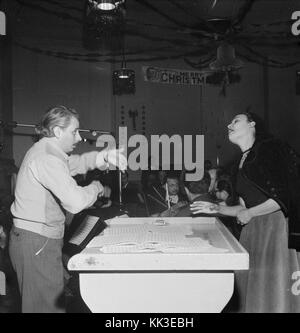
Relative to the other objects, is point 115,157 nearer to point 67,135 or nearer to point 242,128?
point 67,135

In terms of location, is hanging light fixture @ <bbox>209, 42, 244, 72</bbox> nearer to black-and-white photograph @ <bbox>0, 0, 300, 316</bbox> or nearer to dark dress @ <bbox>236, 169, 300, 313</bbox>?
black-and-white photograph @ <bbox>0, 0, 300, 316</bbox>

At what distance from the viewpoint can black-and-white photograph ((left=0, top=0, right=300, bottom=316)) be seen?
1.65 meters

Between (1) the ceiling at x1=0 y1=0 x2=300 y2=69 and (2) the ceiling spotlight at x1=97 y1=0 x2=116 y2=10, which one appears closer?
(2) the ceiling spotlight at x1=97 y1=0 x2=116 y2=10

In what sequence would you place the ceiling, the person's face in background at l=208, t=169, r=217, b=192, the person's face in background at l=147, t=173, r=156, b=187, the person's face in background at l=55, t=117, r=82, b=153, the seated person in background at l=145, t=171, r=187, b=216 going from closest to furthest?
the person's face in background at l=55, t=117, r=82, b=153
the seated person in background at l=145, t=171, r=187, b=216
the ceiling
the person's face in background at l=208, t=169, r=217, b=192
the person's face in background at l=147, t=173, r=156, b=187

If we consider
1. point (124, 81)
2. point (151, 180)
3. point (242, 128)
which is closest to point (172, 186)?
point (151, 180)

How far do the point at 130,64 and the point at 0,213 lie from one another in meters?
3.99

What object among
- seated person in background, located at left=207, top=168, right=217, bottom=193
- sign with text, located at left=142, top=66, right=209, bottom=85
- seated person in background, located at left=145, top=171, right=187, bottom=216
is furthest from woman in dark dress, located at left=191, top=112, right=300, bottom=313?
sign with text, located at left=142, top=66, right=209, bottom=85

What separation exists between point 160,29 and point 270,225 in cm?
428

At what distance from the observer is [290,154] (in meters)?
2.58

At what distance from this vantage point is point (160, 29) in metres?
6.04

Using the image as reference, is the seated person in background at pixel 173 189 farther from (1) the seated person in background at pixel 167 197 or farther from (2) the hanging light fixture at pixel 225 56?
(2) the hanging light fixture at pixel 225 56

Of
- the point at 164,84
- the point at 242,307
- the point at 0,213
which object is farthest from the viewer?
the point at 164,84
